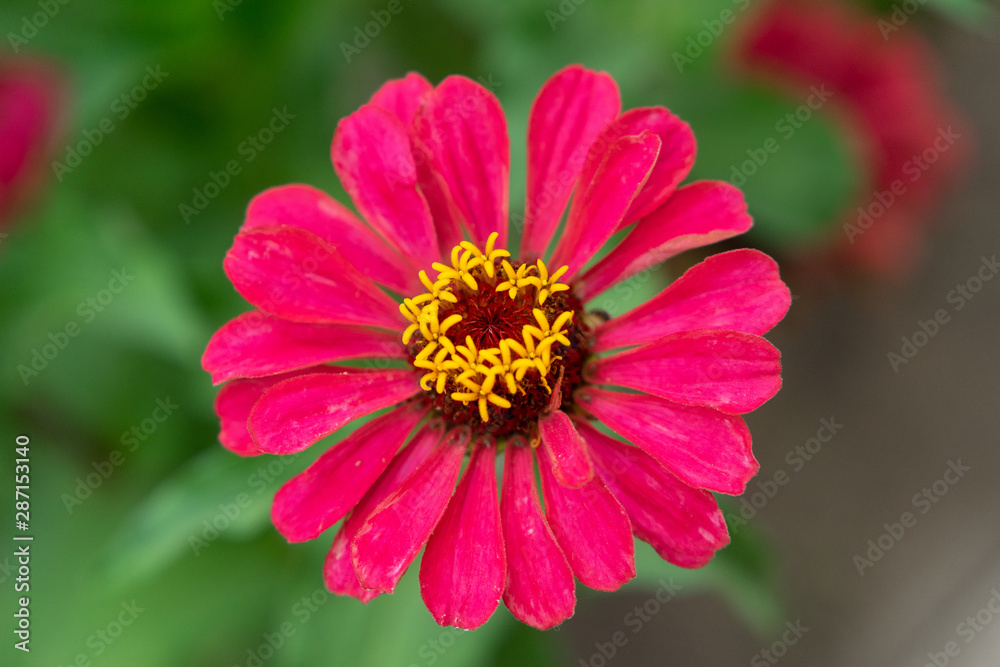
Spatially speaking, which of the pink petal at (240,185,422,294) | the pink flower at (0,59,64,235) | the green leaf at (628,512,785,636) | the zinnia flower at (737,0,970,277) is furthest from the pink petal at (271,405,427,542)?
the zinnia flower at (737,0,970,277)

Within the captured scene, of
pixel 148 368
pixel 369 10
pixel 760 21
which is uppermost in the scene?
pixel 760 21

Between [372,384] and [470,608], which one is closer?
[470,608]

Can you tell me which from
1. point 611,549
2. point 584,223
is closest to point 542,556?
point 611,549

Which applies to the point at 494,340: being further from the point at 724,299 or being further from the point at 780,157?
the point at 780,157

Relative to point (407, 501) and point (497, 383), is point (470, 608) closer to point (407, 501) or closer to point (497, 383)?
point (407, 501)

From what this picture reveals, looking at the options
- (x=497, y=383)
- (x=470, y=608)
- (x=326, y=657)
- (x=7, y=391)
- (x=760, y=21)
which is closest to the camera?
(x=470, y=608)

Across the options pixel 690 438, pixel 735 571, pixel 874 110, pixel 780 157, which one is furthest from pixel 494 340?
pixel 874 110

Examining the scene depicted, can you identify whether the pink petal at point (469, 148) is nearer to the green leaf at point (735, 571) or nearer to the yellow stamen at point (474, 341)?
the yellow stamen at point (474, 341)
